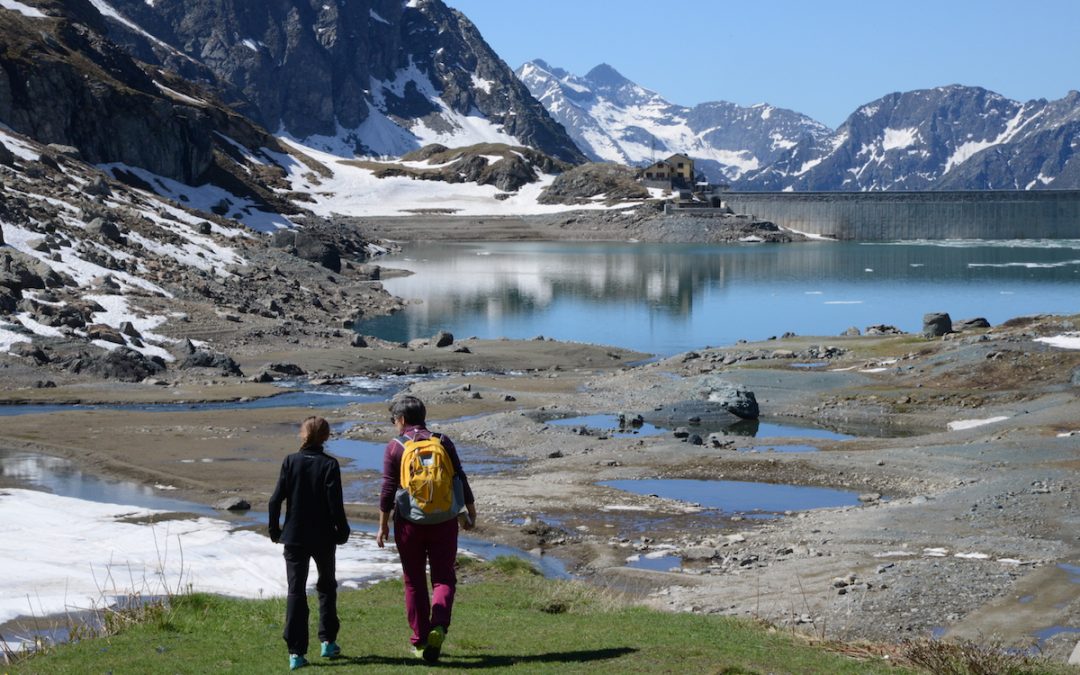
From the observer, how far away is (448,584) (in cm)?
1390

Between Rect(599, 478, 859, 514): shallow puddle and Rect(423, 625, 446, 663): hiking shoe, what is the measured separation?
16906 millimetres

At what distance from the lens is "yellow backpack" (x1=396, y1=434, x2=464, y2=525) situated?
1343 cm

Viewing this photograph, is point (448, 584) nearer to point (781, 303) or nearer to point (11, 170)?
point (11, 170)

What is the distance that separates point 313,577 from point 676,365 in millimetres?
38795

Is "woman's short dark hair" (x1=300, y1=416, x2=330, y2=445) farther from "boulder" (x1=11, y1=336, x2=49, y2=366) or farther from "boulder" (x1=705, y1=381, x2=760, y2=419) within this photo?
"boulder" (x1=11, y1=336, x2=49, y2=366)

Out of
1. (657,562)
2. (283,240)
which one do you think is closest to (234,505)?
(657,562)

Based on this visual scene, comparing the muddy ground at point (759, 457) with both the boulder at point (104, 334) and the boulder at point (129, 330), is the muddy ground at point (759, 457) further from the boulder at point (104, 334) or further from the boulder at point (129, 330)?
the boulder at point (104, 334)

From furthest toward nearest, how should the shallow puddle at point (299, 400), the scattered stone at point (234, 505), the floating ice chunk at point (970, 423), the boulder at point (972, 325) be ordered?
the boulder at point (972, 325)
the shallow puddle at point (299, 400)
the floating ice chunk at point (970, 423)
the scattered stone at point (234, 505)

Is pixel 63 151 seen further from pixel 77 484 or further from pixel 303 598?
pixel 303 598

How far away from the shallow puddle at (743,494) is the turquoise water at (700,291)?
34.7m

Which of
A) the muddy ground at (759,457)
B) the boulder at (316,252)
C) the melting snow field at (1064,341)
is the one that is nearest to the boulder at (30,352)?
the muddy ground at (759,457)

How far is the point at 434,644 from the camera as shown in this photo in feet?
44.3

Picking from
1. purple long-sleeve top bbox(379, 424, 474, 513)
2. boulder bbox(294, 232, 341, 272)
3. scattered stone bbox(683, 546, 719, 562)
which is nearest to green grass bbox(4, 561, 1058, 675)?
purple long-sleeve top bbox(379, 424, 474, 513)

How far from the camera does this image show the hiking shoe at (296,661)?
43.5 ft
